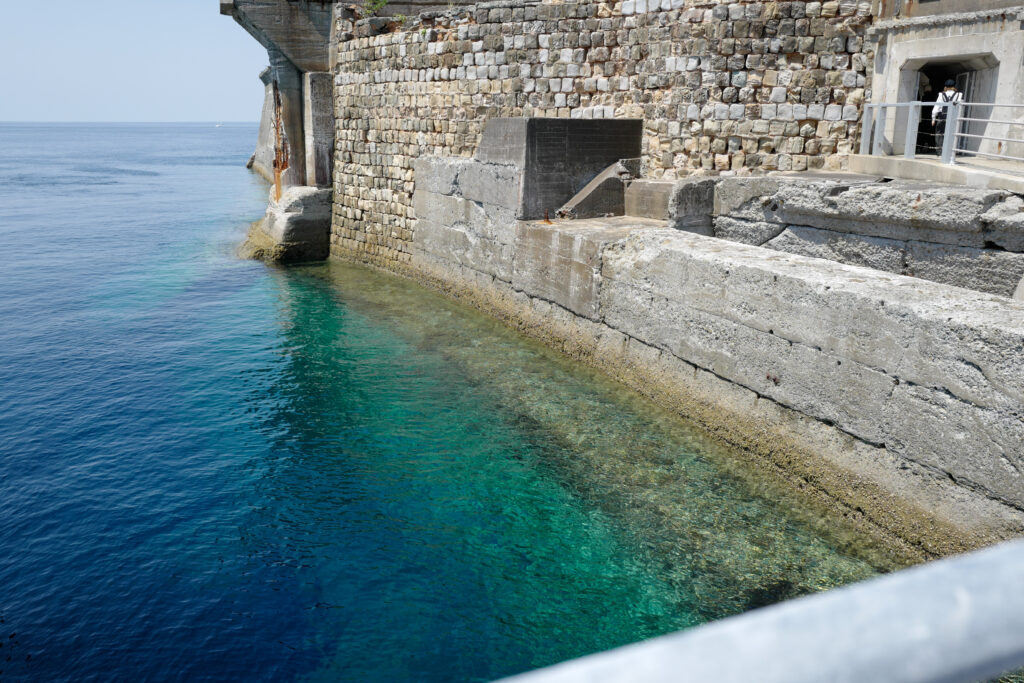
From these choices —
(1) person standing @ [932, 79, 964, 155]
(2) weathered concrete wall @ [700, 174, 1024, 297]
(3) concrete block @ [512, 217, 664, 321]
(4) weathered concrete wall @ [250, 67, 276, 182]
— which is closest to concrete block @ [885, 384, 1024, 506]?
(2) weathered concrete wall @ [700, 174, 1024, 297]

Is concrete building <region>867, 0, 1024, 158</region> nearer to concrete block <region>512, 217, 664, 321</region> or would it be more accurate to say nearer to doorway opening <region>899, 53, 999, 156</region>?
doorway opening <region>899, 53, 999, 156</region>

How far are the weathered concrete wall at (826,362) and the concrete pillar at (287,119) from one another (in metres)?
9.59

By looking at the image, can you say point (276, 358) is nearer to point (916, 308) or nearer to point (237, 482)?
point (237, 482)

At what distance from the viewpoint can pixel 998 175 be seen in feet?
23.5

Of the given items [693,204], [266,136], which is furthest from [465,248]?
[266,136]

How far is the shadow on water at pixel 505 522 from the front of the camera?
16.4 feet

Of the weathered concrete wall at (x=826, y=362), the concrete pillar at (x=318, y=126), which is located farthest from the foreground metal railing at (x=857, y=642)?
the concrete pillar at (x=318, y=126)

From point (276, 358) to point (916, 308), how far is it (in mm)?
7728

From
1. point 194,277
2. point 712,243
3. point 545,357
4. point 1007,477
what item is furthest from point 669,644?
point 194,277

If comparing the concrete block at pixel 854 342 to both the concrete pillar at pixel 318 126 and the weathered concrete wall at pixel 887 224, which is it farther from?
the concrete pillar at pixel 318 126

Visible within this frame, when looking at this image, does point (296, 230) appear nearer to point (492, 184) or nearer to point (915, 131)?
point (492, 184)

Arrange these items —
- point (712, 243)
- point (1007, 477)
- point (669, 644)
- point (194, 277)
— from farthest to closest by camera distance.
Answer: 1. point (194, 277)
2. point (712, 243)
3. point (1007, 477)
4. point (669, 644)

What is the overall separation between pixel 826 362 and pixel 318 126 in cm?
1367

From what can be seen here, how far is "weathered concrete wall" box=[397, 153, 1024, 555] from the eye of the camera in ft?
16.7
